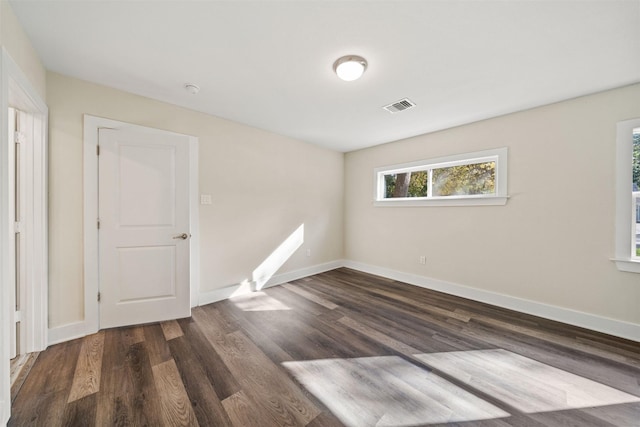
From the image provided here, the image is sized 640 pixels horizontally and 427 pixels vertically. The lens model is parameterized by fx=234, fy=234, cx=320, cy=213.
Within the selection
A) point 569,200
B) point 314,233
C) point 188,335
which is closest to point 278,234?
point 314,233

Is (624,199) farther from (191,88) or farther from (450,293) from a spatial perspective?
(191,88)

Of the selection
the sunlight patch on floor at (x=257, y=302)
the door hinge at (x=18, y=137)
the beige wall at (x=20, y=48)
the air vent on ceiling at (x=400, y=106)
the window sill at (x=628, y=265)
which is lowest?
the sunlight patch on floor at (x=257, y=302)

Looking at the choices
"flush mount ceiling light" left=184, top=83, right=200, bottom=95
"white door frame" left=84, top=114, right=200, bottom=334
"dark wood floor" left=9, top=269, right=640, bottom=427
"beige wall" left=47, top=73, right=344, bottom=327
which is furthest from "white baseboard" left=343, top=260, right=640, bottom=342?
"white door frame" left=84, top=114, right=200, bottom=334

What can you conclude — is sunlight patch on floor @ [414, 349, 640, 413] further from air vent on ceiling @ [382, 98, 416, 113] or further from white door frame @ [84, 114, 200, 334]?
white door frame @ [84, 114, 200, 334]

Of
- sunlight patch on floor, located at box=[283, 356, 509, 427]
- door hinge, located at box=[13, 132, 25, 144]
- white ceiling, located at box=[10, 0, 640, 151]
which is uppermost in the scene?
white ceiling, located at box=[10, 0, 640, 151]

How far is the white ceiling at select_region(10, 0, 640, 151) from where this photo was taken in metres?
1.46

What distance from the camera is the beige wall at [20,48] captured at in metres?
1.38

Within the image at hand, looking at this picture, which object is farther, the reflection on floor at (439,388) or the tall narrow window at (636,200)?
the tall narrow window at (636,200)

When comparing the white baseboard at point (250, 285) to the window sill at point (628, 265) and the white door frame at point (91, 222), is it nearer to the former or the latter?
the white door frame at point (91, 222)

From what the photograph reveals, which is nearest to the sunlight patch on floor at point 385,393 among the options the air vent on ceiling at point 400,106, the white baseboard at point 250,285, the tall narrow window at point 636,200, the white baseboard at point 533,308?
the white baseboard at point 250,285

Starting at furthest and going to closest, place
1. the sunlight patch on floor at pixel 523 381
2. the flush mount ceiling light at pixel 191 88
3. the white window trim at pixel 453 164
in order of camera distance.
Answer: the white window trim at pixel 453 164 → the flush mount ceiling light at pixel 191 88 → the sunlight patch on floor at pixel 523 381

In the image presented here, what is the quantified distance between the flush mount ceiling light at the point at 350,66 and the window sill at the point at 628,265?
3084 millimetres

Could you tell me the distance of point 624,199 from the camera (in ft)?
7.47

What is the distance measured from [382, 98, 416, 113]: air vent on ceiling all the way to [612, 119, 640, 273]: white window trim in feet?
6.52
